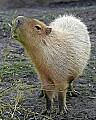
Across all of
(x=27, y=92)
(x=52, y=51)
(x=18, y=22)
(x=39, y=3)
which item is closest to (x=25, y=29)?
(x=18, y=22)

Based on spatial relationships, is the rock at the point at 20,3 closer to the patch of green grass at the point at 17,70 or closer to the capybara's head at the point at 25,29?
the patch of green grass at the point at 17,70

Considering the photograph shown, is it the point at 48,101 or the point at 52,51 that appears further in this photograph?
the point at 48,101

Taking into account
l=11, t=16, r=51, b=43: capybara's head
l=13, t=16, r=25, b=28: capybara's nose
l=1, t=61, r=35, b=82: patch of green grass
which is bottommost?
l=1, t=61, r=35, b=82: patch of green grass

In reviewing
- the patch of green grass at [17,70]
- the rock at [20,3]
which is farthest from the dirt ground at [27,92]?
the rock at [20,3]

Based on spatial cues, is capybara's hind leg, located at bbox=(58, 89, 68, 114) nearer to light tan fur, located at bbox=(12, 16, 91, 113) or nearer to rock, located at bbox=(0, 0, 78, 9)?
light tan fur, located at bbox=(12, 16, 91, 113)

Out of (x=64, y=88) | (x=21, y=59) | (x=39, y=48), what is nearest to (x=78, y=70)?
(x=64, y=88)

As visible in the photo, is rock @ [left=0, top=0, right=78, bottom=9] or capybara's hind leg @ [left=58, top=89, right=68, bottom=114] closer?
capybara's hind leg @ [left=58, top=89, right=68, bottom=114]

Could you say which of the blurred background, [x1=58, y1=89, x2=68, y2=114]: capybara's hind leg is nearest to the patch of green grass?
[x1=58, y1=89, x2=68, y2=114]: capybara's hind leg

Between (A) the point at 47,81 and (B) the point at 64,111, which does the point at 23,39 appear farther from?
(B) the point at 64,111

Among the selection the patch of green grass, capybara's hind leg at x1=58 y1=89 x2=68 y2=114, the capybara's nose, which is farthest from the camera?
the patch of green grass

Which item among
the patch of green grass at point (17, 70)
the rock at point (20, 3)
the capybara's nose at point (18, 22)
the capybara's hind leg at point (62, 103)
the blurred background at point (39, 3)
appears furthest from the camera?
the rock at point (20, 3)

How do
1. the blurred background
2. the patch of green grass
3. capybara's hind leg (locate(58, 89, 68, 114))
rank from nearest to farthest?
capybara's hind leg (locate(58, 89, 68, 114))
the patch of green grass
the blurred background

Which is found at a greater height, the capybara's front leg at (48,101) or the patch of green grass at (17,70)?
the capybara's front leg at (48,101)

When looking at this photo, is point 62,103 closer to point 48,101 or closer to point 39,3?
point 48,101
